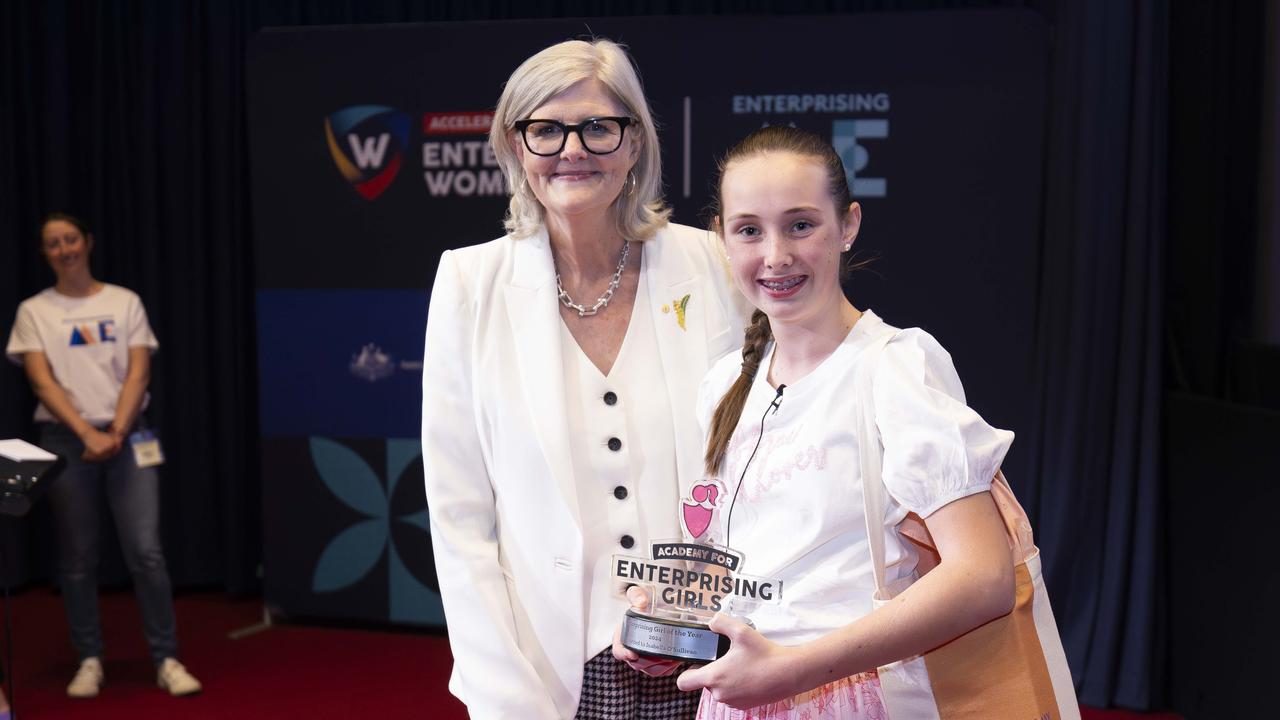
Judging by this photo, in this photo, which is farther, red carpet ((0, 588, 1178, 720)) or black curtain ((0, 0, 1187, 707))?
black curtain ((0, 0, 1187, 707))

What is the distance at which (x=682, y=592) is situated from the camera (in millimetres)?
1388

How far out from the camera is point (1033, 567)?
1337mm

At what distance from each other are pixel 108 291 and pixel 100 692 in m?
1.70

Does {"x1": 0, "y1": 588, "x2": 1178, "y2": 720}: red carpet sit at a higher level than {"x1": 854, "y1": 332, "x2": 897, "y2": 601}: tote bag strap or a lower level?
lower

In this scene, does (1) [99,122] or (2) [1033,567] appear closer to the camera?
(2) [1033,567]

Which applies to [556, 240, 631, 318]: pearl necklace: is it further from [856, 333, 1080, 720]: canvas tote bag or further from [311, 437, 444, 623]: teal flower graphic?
[311, 437, 444, 623]: teal flower graphic

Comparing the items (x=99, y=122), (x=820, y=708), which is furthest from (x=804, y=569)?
(x=99, y=122)

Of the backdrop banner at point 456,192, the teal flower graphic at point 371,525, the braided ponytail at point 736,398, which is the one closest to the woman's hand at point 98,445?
the backdrop banner at point 456,192

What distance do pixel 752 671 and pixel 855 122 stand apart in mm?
3621

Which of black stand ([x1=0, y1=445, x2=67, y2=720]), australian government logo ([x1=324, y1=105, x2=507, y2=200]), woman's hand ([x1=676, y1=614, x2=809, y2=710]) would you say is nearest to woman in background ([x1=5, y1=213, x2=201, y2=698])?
australian government logo ([x1=324, y1=105, x2=507, y2=200])

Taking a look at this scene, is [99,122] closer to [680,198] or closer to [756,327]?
[680,198]

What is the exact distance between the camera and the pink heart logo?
1.57m

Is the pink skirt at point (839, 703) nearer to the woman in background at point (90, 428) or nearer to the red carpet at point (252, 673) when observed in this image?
the red carpet at point (252, 673)

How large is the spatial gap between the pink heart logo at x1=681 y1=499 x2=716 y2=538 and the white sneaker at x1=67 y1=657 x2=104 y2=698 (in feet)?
13.3
